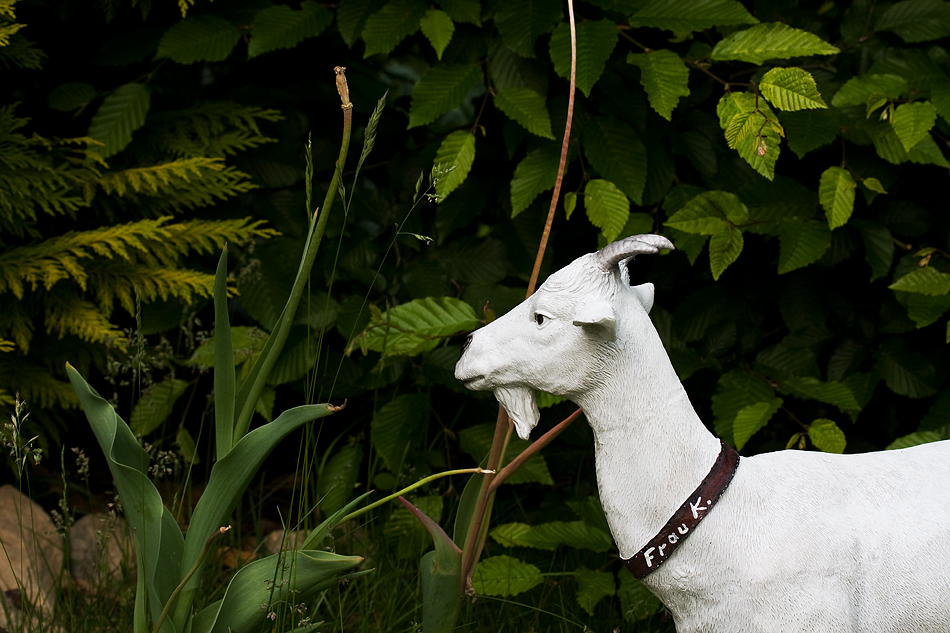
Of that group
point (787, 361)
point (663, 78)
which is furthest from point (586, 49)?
point (787, 361)

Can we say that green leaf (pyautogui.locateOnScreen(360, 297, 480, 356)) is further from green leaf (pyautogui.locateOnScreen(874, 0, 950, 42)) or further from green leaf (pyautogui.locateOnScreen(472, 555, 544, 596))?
green leaf (pyautogui.locateOnScreen(874, 0, 950, 42))

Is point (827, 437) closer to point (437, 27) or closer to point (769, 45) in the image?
point (769, 45)

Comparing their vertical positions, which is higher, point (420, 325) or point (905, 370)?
point (420, 325)

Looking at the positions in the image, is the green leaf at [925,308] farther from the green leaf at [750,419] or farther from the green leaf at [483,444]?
the green leaf at [483,444]

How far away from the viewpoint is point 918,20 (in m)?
2.29

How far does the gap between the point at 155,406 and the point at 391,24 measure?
1267 millimetres

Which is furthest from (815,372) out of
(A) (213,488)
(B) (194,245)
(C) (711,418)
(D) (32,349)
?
(D) (32,349)

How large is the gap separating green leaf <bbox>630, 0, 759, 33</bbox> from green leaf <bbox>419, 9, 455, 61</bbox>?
480 millimetres

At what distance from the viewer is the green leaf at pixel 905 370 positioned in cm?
230

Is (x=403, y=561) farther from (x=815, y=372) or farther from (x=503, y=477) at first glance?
(x=815, y=372)

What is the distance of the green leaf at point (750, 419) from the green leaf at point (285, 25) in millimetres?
1549

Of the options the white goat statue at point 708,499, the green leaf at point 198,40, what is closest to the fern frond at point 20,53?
the green leaf at point 198,40

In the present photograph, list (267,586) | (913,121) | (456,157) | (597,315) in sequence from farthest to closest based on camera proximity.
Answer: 1. (456,157)
2. (913,121)
3. (267,586)
4. (597,315)

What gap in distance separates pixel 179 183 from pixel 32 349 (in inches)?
26.6
